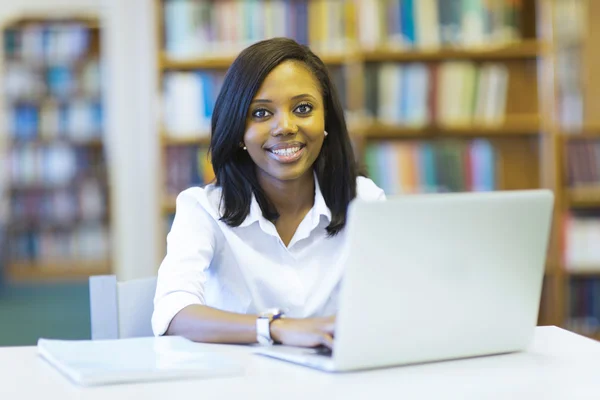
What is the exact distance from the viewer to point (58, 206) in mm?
8430

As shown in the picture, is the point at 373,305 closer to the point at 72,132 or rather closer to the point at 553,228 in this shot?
the point at 553,228

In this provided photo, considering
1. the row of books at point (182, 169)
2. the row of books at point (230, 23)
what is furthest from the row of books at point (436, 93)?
the row of books at point (182, 169)

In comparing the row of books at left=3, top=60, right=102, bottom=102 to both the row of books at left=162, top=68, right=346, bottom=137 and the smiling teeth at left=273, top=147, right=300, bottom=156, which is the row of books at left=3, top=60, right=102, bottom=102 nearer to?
the row of books at left=162, top=68, right=346, bottom=137

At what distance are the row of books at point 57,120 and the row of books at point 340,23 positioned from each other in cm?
435

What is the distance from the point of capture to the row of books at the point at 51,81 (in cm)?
827

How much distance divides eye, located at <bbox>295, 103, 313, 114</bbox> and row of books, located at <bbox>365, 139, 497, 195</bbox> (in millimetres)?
2245

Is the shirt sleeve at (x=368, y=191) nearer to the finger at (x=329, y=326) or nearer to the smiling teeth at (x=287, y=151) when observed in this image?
the smiling teeth at (x=287, y=151)

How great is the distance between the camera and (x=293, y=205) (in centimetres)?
196

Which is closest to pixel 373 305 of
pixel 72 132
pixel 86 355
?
pixel 86 355

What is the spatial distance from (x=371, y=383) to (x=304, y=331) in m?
0.23

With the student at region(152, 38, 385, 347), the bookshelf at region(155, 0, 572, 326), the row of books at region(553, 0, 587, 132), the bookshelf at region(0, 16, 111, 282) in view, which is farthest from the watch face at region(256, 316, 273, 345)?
the bookshelf at region(0, 16, 111, 282)

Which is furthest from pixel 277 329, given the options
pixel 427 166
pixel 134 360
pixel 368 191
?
pixel 427 166

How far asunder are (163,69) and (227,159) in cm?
243

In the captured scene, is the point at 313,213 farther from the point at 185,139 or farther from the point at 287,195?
the point at 185,139
